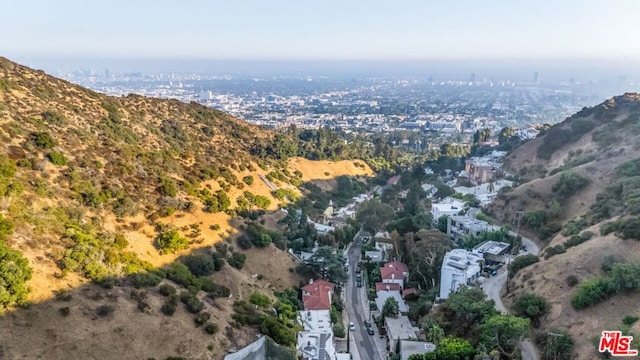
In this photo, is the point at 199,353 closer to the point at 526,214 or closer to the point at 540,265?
the point at 540,265

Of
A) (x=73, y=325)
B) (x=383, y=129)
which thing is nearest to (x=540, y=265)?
(x=73, y=325)

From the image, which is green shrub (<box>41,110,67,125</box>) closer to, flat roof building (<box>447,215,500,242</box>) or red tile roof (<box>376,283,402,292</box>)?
red tile roof (<box>376,283,402,292</box>)

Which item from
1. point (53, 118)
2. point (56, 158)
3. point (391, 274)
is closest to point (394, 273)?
point (391, 274)

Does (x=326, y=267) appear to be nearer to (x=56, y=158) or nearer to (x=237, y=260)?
(x=237, y=260)

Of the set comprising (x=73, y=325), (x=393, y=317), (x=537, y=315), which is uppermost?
(x=73, y=325)

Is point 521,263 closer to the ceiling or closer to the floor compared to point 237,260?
closer to the ceiling

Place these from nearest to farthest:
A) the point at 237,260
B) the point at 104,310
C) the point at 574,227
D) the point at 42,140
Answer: the point at 104,310, the point at 42,140, the point at 237,260, the point at 574,227

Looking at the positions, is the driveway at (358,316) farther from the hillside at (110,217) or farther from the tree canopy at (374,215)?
the tree canopy at (374,215)

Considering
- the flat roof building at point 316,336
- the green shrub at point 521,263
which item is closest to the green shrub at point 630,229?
the green shrub at point 521,263
